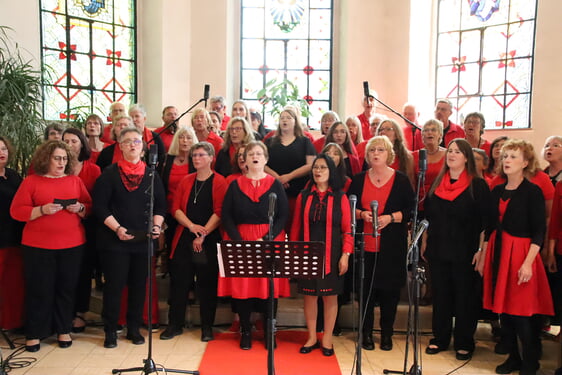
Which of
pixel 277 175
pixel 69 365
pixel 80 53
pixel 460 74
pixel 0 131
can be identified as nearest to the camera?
pixel 69 365

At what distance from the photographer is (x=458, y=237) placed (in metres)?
4.18

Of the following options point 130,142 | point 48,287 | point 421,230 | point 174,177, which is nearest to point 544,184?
point 421,230

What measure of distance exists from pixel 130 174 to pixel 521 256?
3050mm

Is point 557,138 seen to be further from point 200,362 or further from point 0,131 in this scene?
point 0,131

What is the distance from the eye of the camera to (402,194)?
435cm

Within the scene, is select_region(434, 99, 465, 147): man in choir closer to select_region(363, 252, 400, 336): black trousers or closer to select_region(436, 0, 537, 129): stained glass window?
select_region(363, 252, 400, 336): black trousers

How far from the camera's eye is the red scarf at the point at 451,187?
13.7 feet

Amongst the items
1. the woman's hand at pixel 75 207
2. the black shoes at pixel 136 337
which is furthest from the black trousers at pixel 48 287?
the black shoes at pixel 136 337

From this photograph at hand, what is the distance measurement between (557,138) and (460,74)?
508 cm

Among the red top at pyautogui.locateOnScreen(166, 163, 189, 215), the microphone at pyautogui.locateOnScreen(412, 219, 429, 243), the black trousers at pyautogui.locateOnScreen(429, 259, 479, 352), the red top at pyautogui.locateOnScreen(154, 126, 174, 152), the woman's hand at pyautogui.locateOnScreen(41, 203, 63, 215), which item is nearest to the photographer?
the microphone at pyautogui.locateOnScreen(412, 219, 429, 243)

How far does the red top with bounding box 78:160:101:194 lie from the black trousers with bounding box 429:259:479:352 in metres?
2.94

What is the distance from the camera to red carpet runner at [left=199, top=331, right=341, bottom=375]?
4.03 m

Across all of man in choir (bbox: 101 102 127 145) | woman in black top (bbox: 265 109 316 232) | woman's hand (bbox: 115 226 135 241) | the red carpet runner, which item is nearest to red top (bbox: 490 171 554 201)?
woman in black top (bbox: 265 109 316 232)

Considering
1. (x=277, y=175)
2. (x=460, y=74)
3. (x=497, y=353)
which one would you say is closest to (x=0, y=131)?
(x=277, y=175)
